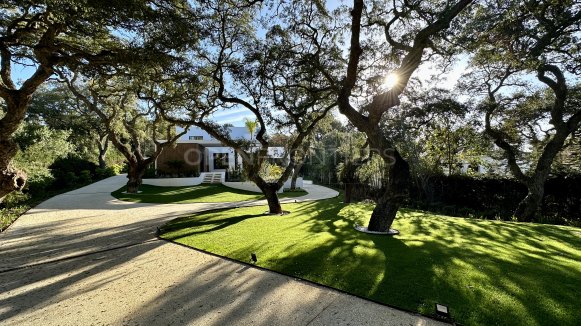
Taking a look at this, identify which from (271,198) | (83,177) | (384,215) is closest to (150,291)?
(384,215)

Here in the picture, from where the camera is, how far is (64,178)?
19172 mm

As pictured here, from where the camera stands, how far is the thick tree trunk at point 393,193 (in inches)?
242

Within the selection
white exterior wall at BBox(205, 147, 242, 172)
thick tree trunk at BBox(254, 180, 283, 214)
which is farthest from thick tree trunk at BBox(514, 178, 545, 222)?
white exterior wall at BBox(205, 147, 242, 172)

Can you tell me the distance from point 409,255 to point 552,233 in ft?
14.0

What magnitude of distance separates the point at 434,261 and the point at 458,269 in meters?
0.39

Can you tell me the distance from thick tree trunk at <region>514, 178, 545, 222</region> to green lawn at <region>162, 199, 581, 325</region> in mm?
3300

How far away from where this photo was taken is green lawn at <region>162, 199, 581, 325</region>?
9.48ft

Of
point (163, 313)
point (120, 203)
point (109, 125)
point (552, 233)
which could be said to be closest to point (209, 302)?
point (163, 313)

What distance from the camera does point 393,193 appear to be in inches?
243

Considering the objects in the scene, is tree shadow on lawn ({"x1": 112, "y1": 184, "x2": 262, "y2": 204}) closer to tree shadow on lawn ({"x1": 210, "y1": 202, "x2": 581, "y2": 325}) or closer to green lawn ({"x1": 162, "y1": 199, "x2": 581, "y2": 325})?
green lawn ({"x1": 162, "y1": 199, "x2": 581, "y2": 325})

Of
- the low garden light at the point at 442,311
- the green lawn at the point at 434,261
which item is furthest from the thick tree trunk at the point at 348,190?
the low garden light at the point at 442,311

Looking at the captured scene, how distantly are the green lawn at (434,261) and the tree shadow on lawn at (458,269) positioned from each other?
1 centimetres

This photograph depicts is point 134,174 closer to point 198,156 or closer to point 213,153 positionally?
point 198,156

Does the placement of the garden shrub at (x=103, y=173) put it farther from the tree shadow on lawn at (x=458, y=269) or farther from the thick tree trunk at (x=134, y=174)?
the tree shadow on lawn at (x=458, y=269)
